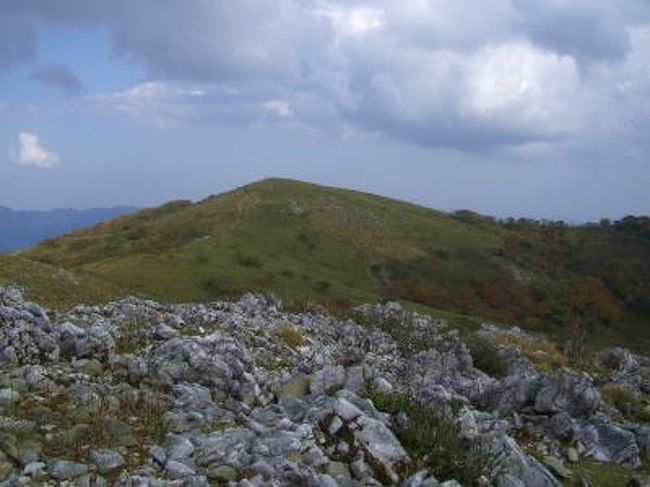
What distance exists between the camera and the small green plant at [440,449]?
511 inches

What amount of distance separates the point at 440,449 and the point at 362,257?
4728 inches

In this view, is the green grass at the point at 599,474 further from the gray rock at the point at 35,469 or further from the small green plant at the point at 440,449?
the gray rock at the point at 35,469

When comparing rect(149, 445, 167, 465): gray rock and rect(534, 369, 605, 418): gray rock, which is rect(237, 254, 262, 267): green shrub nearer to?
rect(534, 369, 605, 418): gray rock

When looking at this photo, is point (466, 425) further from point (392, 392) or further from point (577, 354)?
point (577, 354)

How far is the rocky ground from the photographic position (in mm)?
11773

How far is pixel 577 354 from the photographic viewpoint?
43.8m

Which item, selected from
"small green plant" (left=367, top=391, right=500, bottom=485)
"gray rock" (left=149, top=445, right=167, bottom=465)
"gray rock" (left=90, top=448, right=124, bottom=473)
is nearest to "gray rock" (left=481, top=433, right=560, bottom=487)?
"small green plant" (left=367, top=391, right=500, bottom=485)

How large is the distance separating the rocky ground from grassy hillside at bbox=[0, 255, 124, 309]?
14.2m

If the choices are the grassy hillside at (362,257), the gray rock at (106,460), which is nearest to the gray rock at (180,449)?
the gray rock at (106,460)

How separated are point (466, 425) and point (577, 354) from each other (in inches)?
1193

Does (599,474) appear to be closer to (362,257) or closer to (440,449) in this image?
(440,449)

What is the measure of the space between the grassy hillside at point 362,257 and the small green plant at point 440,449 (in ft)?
233

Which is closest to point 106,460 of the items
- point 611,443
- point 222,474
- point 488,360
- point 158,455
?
point 158,455

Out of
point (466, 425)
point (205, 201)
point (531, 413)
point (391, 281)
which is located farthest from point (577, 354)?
point (205, 201)
